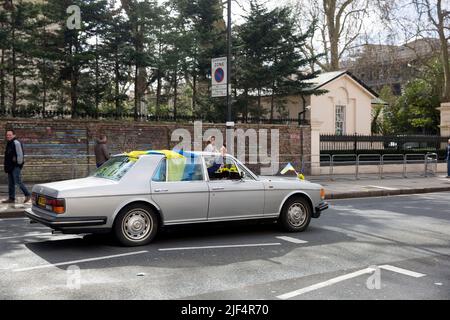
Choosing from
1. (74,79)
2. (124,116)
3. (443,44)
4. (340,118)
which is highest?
(443,44)

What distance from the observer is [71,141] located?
1694cm

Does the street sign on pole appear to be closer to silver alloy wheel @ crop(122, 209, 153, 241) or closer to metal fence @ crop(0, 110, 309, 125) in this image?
metal fence @ crop(0, 110, 309, 125)

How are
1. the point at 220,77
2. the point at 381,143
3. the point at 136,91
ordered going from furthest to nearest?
the point at 381,143
the point at 136,91
the point at 220,77

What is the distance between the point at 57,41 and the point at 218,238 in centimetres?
1273

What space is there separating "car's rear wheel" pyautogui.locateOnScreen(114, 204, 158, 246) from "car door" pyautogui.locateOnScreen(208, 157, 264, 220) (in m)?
1.02

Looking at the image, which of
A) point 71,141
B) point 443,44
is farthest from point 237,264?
point 443,44

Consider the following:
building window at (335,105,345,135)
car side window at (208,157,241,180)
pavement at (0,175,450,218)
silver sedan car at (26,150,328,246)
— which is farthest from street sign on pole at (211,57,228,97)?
building window at (335,105,345,135)

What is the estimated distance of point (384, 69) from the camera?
38562 millimetres

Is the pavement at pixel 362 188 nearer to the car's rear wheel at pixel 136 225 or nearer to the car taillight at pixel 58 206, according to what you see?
the car taillight at pixel 58 206

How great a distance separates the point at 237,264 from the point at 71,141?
1174 cm

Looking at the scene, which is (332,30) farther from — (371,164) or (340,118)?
(371,164)

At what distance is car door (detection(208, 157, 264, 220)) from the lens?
8266 mm
